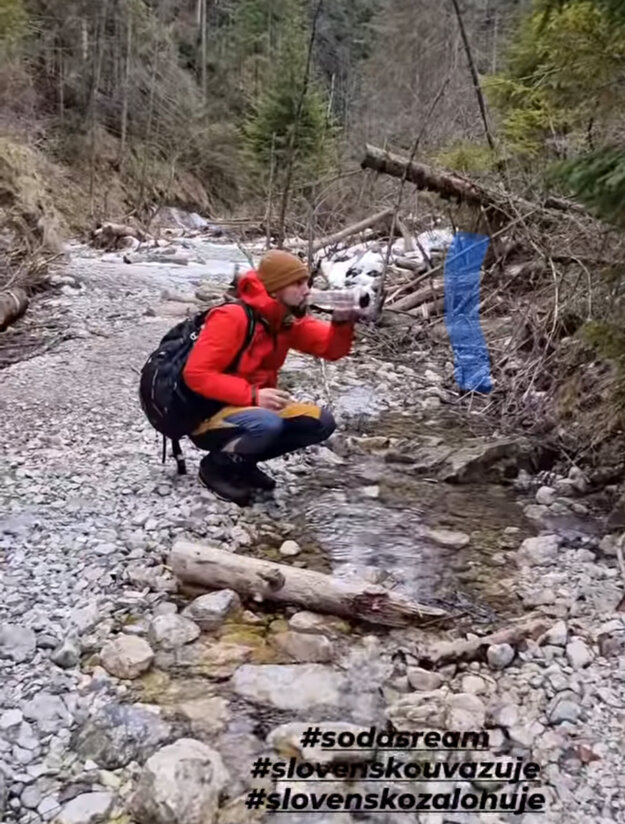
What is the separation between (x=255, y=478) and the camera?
14.4 ft

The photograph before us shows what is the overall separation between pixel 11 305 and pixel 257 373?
5.42 m

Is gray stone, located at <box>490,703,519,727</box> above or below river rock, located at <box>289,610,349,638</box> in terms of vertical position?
above

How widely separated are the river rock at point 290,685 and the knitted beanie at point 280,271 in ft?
5.89

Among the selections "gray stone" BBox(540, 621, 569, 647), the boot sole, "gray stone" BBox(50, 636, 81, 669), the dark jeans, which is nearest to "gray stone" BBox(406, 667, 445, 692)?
"gray stone" BBox(540, 621, 569, 647)

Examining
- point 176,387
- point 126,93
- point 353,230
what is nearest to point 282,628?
point 176,387

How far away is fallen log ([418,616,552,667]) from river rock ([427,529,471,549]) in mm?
921

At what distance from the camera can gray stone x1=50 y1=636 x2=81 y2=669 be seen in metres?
2.77

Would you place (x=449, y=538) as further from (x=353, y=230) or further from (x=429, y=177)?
(x=353, y=230)

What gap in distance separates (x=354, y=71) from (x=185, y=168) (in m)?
8.42

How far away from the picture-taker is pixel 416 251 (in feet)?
34.4

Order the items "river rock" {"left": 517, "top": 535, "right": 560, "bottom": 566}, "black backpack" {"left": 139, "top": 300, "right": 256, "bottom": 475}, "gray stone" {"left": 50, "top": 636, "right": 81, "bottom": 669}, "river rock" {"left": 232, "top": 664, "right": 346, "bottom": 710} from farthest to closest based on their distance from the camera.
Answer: "black backpack" {"left": 139, "top": 300, "right": 256, "bottom": 475} → "river rock" {"left": 517, "top": 535, "right": 560, "bottom": 566} → "gray stone" {"left": 50, "top": 636, "right": 81, "bottom": 669} → "river rock" {"left": 232, "top": 664, "right": 346, "bottom": 710}

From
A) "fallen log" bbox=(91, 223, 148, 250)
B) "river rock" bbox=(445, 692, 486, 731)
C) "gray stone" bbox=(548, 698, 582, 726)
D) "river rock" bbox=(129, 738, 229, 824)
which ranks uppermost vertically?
"river rock" bbox=(129, 738, 229, 824)

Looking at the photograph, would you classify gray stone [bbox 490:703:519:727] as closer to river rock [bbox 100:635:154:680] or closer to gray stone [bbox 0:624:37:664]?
river rock [bbox 100:635:154:680]

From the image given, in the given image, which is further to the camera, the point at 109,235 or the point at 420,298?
the point at 109,235
